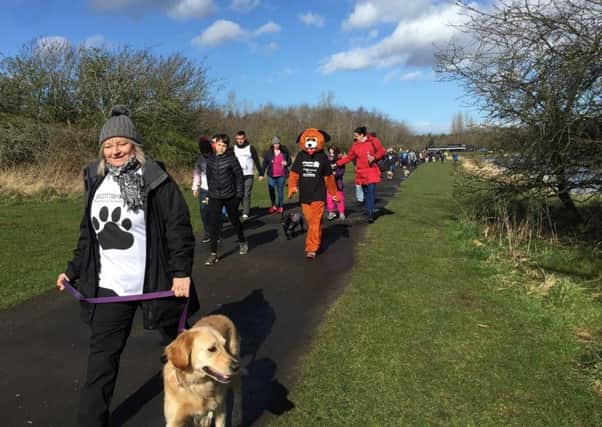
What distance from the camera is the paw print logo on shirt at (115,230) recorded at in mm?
2902

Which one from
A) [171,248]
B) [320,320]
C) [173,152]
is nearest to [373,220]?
[320,320]

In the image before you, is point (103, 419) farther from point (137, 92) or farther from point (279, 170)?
point (137, 92)

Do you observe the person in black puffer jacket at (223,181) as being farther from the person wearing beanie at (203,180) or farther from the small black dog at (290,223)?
the small black dog at (290,223)

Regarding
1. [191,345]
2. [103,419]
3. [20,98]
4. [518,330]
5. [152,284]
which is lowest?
[518,330]

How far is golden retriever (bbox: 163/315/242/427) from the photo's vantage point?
2734mm

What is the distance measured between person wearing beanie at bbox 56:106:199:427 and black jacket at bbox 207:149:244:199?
15.3 ft

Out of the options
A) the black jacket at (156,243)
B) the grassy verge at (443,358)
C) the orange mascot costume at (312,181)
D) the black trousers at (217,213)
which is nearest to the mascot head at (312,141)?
the orange mascot costume at (312,181)

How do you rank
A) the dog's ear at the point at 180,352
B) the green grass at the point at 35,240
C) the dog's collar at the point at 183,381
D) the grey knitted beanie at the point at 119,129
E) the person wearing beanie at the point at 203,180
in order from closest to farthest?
the dog's ear at the point at 180,352
the dog's collar at the point at 183,381
the grey knitted beanie at the point at 119,129
the green grass at the point at 35,240
the person wearing beanie at the point at 203,180

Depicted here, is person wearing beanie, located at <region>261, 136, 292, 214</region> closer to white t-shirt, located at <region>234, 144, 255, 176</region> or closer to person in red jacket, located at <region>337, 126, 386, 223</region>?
white t-shirt, located at <region>234, 144, 255, 176</region>

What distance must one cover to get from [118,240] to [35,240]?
708 centimetres

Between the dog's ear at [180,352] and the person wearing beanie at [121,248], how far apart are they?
1.21 ft

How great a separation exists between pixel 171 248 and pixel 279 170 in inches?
391

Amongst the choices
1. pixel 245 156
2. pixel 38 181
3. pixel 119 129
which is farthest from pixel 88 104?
pixel 119 129

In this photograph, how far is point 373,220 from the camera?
41.2ft
